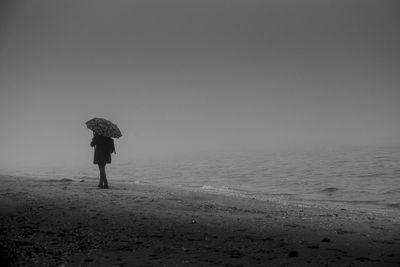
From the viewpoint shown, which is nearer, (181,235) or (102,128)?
(181,235)

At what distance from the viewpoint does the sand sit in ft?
24.0

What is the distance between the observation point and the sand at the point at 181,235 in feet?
24.0

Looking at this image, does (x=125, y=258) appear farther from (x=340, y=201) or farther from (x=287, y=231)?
(x=340, y=201)

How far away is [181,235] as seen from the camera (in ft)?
29.8

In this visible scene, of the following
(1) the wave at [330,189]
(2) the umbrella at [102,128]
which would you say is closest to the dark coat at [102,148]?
(2) the umbrella at [102,128]

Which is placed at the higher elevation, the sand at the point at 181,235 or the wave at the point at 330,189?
the wave at the point at 330,189

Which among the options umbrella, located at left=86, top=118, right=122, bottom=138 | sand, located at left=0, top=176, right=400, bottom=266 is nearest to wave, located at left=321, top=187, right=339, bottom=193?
sand, located at left=0, top=176, right=400, bottom=266

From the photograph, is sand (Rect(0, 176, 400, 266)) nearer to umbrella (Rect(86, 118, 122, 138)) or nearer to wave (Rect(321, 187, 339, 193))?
umbrella (Rect(86, 118, 122, 138))

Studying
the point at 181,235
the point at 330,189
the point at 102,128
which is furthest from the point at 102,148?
the point at 330,189

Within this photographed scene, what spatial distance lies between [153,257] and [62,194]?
9034mm

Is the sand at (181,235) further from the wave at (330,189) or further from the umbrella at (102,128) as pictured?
the wave at (330,189)

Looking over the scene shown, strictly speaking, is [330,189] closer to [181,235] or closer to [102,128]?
[102,128]

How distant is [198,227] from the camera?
9.92 metres

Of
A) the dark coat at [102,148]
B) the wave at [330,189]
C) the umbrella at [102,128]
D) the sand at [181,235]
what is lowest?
the sand at [181,235]
